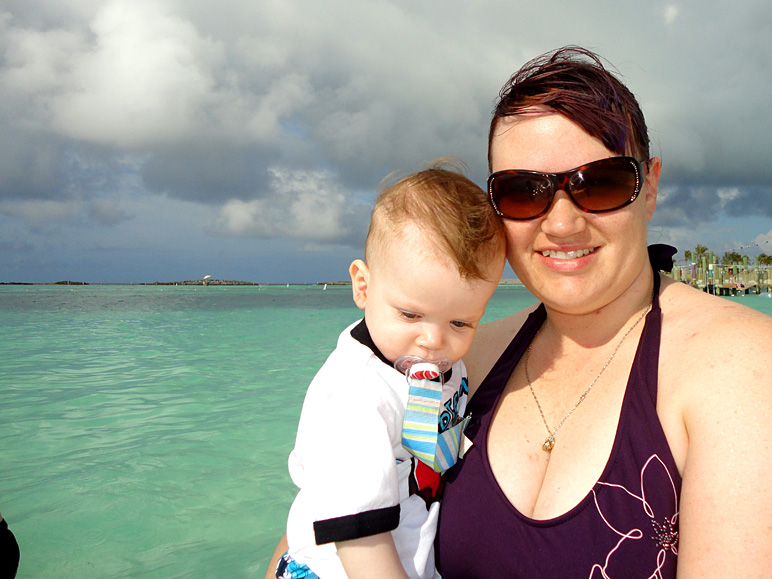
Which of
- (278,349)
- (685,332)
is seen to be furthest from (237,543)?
(278,349)

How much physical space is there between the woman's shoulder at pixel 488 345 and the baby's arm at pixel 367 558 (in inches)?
33.0

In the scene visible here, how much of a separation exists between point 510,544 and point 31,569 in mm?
4169

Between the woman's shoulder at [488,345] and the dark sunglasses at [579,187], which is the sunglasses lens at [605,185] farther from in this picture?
the woman's shoulder at [488,345]

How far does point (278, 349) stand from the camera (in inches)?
576

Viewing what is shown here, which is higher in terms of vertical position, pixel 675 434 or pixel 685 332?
pixel 685 332

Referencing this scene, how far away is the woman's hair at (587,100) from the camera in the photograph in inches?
70.1

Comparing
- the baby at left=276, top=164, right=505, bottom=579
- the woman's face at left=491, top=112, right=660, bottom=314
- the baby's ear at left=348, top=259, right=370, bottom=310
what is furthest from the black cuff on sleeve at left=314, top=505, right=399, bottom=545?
the woman's face at left=491, top=112, right=660, bottom=314

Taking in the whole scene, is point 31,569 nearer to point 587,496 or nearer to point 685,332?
point 587,496

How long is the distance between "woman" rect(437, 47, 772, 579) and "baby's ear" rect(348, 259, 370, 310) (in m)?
0.55

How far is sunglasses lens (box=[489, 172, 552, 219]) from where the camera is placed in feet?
6.13

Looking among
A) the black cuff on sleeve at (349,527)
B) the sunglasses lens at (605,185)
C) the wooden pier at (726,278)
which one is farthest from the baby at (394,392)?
the wooden pier at (726,278)

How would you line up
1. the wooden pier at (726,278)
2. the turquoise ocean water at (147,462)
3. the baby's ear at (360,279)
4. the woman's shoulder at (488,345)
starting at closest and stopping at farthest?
the baby's ear at (360,279)
the woman's shoulder at (488,345)
the turquoise ocean water at (147,462)
the wooden pier at (726,278)

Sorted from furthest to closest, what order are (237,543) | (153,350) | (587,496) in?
(153,350), (237,543), (587,496)

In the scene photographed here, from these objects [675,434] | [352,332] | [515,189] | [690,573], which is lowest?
[690,573]
